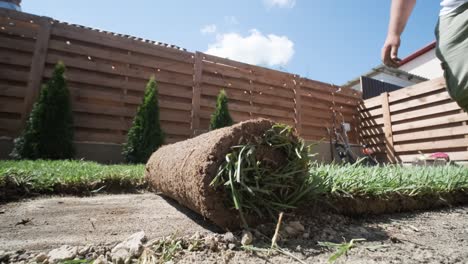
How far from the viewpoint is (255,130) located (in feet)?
3.78

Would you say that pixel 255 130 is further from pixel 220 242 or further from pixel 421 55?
pixel 421 55

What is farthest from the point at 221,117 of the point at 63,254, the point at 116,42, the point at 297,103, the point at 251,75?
the point at 63,254

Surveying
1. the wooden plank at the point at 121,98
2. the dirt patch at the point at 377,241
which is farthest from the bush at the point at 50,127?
the dirt patch at the point at 377,241

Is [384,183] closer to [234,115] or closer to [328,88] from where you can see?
[234,115]

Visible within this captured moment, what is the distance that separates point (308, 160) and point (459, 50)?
2.21ft

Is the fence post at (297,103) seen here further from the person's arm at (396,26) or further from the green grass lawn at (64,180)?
the person's arm at (396,26)

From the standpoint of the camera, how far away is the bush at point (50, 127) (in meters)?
3.46

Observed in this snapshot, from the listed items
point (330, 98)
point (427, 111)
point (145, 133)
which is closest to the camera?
point (145, 133)

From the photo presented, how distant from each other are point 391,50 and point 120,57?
4463 mm

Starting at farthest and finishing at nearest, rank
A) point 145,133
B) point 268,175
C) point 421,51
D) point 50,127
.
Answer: point 421,51, point 145,133, point 50,127, point 268,175

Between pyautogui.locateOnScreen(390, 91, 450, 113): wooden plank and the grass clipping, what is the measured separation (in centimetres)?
540

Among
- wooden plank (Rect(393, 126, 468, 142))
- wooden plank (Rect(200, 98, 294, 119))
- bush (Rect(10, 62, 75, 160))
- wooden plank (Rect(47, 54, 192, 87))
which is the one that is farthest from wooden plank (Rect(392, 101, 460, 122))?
bush (Rect(10, 62, 75, 160))

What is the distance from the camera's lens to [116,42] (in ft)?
15.0

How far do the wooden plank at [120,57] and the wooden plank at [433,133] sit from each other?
4848mm
